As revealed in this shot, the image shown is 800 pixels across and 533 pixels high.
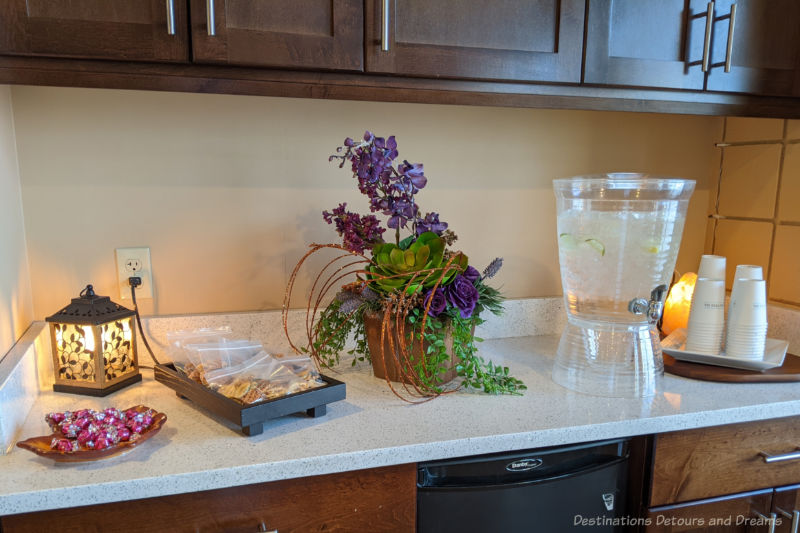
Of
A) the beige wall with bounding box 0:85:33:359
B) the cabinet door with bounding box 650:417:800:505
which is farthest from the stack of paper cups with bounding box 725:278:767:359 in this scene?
the beige wall with bounding box 0:85:33:359

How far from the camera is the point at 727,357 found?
1.20m

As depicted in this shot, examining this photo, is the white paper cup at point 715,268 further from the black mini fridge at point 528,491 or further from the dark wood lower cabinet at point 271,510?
the dark wood lower cabinet at point 271,510

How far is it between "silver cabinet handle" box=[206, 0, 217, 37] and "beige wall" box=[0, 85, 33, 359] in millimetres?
459

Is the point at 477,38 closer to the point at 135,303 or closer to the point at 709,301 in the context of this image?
the point at 709,301

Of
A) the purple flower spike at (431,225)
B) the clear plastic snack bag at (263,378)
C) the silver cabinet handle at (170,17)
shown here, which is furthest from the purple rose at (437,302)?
the silver cabinet handle at (170,17)

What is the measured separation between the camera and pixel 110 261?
122 cm

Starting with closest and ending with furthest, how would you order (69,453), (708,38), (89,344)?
(69,453), (89,344), (708,38)

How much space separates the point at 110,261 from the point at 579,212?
3.23 feet

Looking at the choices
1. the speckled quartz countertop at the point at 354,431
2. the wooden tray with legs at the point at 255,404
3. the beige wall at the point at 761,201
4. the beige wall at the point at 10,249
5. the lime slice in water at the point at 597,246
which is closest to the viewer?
the speckled quartz countertop at the point at 354,431

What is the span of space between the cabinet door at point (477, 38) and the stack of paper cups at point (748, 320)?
564mm

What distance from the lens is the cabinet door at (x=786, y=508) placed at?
1102mm

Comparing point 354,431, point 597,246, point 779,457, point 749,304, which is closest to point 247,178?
point 354,431

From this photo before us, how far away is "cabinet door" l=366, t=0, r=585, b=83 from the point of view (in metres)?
0.99

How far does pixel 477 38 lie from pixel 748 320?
806mm
